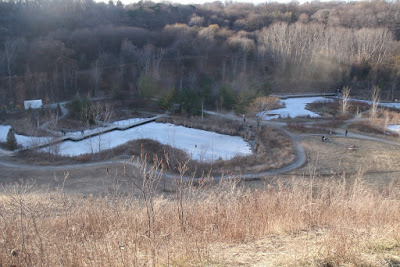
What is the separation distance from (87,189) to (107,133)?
12.0 m

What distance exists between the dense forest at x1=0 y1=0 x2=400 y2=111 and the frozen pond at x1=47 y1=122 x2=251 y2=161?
292 inches

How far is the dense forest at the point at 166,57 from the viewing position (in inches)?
1405

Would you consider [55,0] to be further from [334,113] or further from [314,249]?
[314,249]

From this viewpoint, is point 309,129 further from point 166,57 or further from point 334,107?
point 166,57

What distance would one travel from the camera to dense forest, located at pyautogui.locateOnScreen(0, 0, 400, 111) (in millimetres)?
35688

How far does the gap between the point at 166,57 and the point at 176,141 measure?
25.3m

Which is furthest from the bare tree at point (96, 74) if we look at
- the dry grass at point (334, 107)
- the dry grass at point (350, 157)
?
the dry grass at point (350, 157)

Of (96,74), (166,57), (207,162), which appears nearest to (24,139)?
(207,162)

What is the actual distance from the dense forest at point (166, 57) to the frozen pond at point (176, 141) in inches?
292

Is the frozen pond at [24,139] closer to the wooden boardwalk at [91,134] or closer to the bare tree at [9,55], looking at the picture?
the wooden boardwalk at [91,134]

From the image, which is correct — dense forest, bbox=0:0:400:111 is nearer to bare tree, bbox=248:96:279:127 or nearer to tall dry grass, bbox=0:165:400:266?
bare tree, bbox=248:96:279:127

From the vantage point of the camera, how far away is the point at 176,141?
75.0 ft

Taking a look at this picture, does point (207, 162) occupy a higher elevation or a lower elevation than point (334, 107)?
lower

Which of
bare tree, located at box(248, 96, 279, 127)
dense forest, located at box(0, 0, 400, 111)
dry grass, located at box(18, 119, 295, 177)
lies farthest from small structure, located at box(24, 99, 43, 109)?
bare tree, located at box(248, 96, 279, 127)
